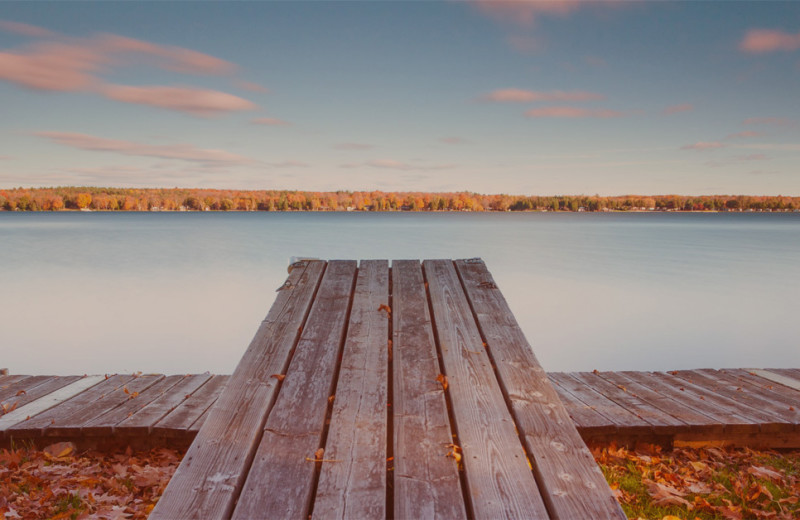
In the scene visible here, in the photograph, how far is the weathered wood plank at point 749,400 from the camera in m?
4.09

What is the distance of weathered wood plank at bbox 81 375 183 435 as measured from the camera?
3.91 meters

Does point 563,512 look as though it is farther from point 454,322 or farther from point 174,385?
point 174,385

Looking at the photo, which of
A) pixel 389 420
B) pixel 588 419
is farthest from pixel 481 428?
pixel 588 419

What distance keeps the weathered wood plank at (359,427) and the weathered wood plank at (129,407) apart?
7.96ft

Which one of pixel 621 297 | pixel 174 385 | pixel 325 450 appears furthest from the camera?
pixel 621 297

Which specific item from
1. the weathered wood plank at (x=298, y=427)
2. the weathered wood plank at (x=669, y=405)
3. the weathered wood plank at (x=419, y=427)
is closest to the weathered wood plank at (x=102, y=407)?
the weathered wood plank at (x=298, y=427)

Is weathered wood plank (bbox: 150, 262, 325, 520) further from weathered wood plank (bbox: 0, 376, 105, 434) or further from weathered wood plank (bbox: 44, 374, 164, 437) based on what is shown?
weathered wood plank (bbox: 0, 376, 105, 434)

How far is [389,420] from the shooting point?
2.28m

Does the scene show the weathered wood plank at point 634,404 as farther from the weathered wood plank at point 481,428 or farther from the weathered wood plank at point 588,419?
the weathered wood plank at point 481,428

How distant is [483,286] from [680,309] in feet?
37.8

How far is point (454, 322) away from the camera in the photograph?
3008mm

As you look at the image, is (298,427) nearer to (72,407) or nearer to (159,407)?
(159,407)

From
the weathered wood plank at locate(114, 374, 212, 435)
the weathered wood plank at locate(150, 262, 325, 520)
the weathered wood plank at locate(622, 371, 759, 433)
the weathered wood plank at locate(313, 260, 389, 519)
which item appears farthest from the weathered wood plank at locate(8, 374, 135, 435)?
the weathered wood plank at locate(622, 371, 759, 433)

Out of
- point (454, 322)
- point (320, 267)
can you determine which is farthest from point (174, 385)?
point (454, 322)
